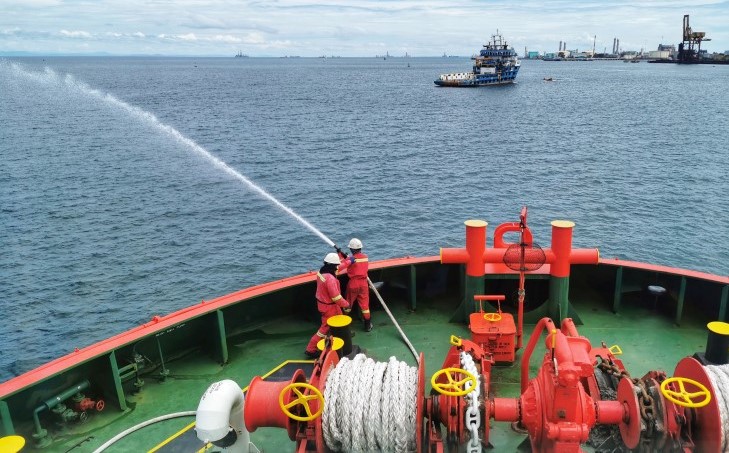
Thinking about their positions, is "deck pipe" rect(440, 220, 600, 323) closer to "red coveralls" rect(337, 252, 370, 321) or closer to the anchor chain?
"red coveralls" rect(337, 252, 370, 321)

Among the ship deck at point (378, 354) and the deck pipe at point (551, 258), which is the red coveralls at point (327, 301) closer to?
the ship deck at point (378, 354)

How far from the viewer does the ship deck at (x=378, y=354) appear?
6.15 metres

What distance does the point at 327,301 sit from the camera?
7.65m

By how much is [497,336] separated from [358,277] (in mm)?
2127

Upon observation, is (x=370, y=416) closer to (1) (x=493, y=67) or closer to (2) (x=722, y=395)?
(2) (x=722, y=395)

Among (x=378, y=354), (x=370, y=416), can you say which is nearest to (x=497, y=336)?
(x=378, y=354)

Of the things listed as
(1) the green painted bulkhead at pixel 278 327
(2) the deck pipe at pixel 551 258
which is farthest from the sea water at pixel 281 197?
(2) the deck pipe at pixel 551 258

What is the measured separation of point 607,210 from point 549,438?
30923 mm

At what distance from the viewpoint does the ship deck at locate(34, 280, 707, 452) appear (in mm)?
6152

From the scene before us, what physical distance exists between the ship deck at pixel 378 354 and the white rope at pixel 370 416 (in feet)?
4.44

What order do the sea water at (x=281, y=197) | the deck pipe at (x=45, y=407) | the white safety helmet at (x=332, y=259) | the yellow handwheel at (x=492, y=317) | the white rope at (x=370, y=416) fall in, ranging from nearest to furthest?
1. the white rope at (x=370, y=416)
2. the deck pipe at (x=45, y=407)
3. the yellow handwheel at (x=492, y=317)
4. the white safety helmet at (x=332, y=259)
5. the sea water at (x=281, y=197)

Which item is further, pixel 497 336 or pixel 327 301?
pixel 327 301

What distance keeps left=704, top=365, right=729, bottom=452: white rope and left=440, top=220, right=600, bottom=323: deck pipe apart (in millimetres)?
3106

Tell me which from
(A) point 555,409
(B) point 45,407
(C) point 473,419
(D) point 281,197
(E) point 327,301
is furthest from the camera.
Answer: (D) point 281,197
